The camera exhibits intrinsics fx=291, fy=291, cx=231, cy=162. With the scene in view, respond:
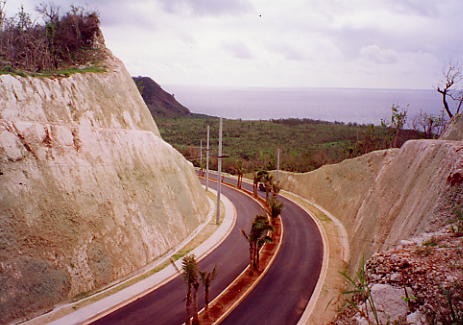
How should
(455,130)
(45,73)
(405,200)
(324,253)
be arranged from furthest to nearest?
(324,253), (455,130), (45,73), (405,200)

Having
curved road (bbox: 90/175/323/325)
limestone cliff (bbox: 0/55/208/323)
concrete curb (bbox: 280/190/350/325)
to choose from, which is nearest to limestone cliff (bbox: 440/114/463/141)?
concrete curb (bbox: 280/190/350/325)

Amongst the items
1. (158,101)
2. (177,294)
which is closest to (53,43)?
(177,294)

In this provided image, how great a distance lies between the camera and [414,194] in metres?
17.5

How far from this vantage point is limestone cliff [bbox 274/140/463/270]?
13219 millimetres

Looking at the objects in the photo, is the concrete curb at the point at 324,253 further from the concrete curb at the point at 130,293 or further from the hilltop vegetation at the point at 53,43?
the hilltop vegetation at the point at 53,43

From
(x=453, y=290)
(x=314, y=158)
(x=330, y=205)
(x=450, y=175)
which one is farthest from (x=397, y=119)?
(x=453, y=290)

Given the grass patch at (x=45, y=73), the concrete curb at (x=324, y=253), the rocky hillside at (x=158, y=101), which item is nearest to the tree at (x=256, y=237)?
the concrete curb at (x=324, y=253)

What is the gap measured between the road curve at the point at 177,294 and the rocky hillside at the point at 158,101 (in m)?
109

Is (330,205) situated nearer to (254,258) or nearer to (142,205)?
(254,258)

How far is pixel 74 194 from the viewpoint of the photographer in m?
17.2

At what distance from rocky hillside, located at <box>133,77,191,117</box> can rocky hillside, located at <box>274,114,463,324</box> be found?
10443 cm

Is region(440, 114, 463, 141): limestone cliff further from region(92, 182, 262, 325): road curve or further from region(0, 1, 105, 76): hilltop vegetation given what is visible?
region(0, 1, 105, 76): hilltop vegetation

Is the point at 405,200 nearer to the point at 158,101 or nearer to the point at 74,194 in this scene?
the point at 74,194

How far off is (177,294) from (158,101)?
434 feet
